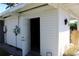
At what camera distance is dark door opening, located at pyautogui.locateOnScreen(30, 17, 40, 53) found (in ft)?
9.09

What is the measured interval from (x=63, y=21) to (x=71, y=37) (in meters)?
0.80

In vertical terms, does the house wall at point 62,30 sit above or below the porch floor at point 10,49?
above

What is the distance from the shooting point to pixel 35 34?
2814 millimetres

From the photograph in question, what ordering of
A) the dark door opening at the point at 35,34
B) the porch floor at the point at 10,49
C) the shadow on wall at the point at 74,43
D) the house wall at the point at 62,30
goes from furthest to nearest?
the house wall at the point at 62,30 < the dark door opening at the point at 35,34 < the porch floor at the point at 10,49 < the shadow on wall at the point at 74,43

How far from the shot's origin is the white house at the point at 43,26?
2633 millimetres

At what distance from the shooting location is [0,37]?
8.04 feet

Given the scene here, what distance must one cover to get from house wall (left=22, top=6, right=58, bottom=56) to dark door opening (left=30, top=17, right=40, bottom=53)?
0.07m

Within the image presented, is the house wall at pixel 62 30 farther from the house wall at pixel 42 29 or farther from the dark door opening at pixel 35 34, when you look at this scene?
the dark door opening at pixel 35 34

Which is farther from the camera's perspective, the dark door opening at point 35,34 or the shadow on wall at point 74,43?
the dark door opening at point 35,34

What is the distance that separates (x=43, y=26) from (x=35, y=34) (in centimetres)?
27

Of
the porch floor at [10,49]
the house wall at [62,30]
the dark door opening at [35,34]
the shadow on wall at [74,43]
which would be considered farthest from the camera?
the house wall at [62,30]

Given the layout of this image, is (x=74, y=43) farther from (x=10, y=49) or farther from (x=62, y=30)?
(x=10, y=49)

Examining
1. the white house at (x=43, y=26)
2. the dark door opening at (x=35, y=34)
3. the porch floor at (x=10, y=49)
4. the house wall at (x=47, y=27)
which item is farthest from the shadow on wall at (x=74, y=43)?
the porch floor at (x=10, y=49)

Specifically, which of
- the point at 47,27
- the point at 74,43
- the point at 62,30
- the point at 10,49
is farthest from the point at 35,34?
the point at 74,43
